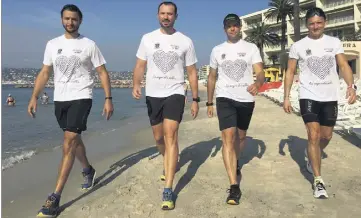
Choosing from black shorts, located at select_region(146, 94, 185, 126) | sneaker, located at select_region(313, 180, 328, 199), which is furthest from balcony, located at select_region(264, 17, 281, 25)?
black shorts, located at select_region(146, 94, 185, 126)

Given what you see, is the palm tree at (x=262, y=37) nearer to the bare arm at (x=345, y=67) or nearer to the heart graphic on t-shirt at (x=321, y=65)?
the bare arm at (x=345, y=67)

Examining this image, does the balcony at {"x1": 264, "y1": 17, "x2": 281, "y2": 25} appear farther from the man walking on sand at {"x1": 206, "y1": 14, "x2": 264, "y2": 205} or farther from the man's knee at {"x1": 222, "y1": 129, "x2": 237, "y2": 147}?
the man's knee at {"x1": 222, "y1": 129, "x2": 237, "y2": 147}

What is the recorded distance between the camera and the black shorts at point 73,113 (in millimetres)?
4250

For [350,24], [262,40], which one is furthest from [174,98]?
[262,40]

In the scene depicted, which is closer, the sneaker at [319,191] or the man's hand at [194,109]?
the sneaker at [319,191]

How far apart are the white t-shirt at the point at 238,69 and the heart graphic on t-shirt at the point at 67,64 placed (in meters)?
1.82

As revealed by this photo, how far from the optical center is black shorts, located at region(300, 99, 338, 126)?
15.1 feet

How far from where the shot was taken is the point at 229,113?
183 inches

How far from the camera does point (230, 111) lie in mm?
4672

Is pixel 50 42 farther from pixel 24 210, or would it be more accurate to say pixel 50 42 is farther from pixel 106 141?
pixel 106 141

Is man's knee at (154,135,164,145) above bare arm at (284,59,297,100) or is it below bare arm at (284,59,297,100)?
below

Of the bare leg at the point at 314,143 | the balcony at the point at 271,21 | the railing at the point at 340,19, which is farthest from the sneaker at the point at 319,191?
the balcony at the point at 271,21

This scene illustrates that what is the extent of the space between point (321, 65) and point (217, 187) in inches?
79.8

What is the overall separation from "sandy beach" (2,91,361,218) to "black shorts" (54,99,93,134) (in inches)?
36.0
